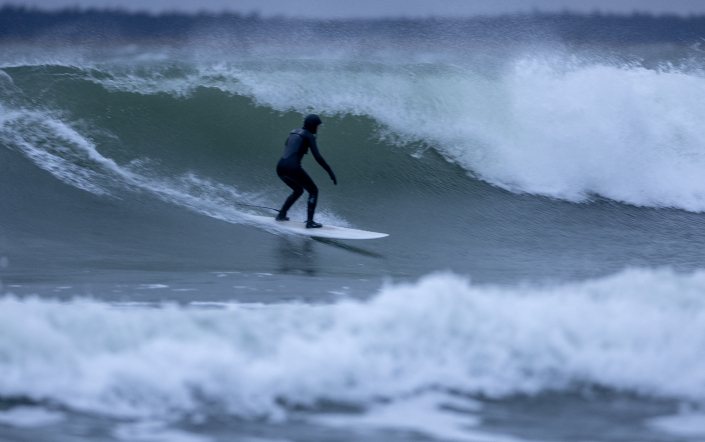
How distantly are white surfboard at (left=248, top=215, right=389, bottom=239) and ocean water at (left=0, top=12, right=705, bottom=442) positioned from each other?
12cm

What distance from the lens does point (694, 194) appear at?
10.6m

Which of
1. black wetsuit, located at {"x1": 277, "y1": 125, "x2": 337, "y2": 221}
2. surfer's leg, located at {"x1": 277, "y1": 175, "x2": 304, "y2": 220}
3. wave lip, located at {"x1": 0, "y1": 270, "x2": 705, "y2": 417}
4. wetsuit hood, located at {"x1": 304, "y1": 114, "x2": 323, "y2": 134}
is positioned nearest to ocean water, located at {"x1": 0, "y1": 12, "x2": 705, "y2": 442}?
wave lip, located at {"x1": 0, "y1": 270, "x2": 705, "y2": 417}

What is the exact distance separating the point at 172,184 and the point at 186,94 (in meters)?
2.73

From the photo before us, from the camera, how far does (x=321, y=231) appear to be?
271 inches

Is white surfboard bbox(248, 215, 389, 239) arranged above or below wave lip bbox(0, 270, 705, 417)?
above

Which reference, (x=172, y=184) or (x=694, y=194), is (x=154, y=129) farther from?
(x=694, y=194)

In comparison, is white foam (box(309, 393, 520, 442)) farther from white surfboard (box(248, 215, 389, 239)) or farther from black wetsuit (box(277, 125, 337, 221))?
black wetsuit (box(277, 125, 337, 221))

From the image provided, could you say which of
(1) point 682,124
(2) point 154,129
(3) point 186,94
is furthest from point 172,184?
(1) point 682,124

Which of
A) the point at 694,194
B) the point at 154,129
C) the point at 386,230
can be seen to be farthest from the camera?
the point at 694,194

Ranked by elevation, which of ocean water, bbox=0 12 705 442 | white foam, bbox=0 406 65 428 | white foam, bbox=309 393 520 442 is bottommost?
white foam, bbox=0 406 65 428

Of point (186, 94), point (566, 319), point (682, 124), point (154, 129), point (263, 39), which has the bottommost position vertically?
point (566, 319)

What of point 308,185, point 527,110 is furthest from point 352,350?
point 527,110

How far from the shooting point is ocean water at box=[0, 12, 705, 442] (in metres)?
2.69

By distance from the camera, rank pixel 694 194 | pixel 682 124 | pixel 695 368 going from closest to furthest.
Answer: pixel 695 368 < pixel 694 194 < pixel 682 124
